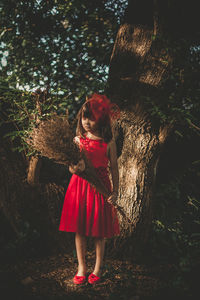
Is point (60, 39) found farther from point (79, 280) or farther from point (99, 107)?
point (79, 280)

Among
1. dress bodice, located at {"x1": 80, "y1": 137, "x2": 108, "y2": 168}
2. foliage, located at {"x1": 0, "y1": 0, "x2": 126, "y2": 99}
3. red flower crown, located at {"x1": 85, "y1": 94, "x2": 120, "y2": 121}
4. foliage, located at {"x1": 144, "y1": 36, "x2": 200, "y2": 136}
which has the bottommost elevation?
dress bodice, located at {"x1": 80, "y1": 137, "x2": 108, "y2": 168}

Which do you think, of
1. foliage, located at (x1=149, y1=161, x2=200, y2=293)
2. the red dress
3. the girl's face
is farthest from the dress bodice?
foliage, located at (x1=149, y1=161, x2=200, y2=293)

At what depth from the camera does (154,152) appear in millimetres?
3729

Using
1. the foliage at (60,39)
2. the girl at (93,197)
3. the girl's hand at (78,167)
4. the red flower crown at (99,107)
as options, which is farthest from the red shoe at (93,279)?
the foliage at (60,39)

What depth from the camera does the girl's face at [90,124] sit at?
291cm

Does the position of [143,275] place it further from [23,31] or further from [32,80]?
[23,31]

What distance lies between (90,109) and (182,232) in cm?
239

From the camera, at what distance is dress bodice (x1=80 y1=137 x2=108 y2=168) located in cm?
292

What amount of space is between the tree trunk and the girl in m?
0.67

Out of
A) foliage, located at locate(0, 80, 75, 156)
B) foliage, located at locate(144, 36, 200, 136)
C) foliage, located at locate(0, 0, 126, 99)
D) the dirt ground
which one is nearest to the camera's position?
the dirt ground

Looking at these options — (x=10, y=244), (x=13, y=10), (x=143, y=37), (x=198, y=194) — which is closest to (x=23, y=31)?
(x=13, y=10)

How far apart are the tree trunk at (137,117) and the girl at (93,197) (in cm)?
67

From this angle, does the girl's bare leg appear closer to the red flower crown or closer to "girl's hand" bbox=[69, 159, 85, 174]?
"girl's hand" bbox=[69, 159, 85, 174]

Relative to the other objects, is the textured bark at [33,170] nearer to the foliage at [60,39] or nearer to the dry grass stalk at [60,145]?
the dry grass stalk at [60,145]
